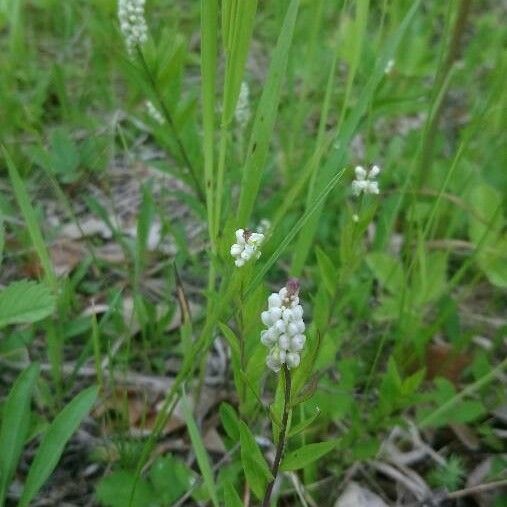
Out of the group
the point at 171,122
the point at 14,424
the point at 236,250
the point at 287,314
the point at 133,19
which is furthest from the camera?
the point at 171,122

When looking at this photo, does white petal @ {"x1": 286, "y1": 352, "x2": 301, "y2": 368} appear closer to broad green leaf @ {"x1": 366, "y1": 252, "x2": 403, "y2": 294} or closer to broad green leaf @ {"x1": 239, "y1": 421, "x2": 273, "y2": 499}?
broad green leaf @ {"x1": 239, "y1": 421, "x2": 273, "y2": 499}

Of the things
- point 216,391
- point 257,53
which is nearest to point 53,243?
point 216,391

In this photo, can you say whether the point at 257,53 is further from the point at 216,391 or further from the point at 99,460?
the point at 99,460

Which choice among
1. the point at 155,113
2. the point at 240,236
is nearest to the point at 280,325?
the point at 240,236

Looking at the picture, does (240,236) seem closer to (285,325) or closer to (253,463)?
(285,325)

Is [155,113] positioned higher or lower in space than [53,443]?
higher
